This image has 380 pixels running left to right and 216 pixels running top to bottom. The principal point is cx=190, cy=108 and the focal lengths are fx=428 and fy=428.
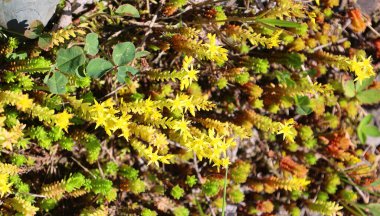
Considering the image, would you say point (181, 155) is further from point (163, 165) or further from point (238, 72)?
point (238, 72)

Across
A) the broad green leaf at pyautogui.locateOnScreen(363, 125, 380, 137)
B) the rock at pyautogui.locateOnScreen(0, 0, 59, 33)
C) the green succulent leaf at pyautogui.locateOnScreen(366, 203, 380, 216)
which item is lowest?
the green succulent leaf at pyautogui.locateOnScreen(366, 203, 380, 216)

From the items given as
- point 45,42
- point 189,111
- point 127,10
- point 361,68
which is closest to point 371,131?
point 361,68

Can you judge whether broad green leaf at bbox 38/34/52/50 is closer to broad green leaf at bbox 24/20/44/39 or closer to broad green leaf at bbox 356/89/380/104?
broad green leaf at bbox 24/20/44/39

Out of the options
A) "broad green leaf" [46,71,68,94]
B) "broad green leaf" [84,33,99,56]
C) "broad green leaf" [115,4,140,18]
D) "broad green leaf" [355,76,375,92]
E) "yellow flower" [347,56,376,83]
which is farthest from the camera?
"broad green leaf" [355,76,375,92]

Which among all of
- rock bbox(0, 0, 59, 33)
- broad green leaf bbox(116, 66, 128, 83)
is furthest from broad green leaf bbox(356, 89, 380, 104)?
rock bbox(0, 0, 59, 33)

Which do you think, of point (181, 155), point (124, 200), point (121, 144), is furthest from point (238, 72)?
point (124, 200)

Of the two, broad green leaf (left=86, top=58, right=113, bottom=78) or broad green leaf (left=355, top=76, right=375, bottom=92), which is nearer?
broad green leaf (left=86, top=58, right=113, bottom=78)

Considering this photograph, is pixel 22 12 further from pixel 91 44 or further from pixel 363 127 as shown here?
pixel 363 127
